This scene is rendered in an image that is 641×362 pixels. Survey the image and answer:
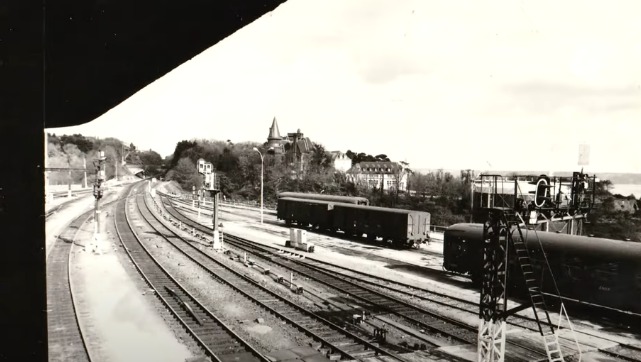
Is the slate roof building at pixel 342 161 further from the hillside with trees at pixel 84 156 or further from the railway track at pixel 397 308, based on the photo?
the railway track at pixel 397 308

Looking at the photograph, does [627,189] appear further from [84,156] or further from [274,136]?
[84,156]

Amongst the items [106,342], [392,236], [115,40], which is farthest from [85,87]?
[392,236]

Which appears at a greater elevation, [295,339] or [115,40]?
[115,40]

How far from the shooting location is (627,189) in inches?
2106

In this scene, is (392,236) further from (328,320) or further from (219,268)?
(328,320)

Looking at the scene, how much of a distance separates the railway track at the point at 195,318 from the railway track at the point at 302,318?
7.85 ft

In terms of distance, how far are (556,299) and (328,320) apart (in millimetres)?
10873

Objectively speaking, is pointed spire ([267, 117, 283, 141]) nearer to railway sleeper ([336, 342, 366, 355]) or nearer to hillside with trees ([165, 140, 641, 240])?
hillside with trees ([165, 140, 641, 240])

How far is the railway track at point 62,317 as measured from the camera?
14.4 meters

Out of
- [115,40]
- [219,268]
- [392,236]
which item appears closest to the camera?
[115,40]

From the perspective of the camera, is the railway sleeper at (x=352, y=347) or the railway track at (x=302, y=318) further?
the railway sleeper at (x=352, y=347)

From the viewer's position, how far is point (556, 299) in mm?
20828

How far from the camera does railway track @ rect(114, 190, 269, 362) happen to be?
47.9ft

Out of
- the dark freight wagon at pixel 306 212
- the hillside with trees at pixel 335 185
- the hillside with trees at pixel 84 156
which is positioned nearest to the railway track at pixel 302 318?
the dark freight wagon at pixel 306 212
